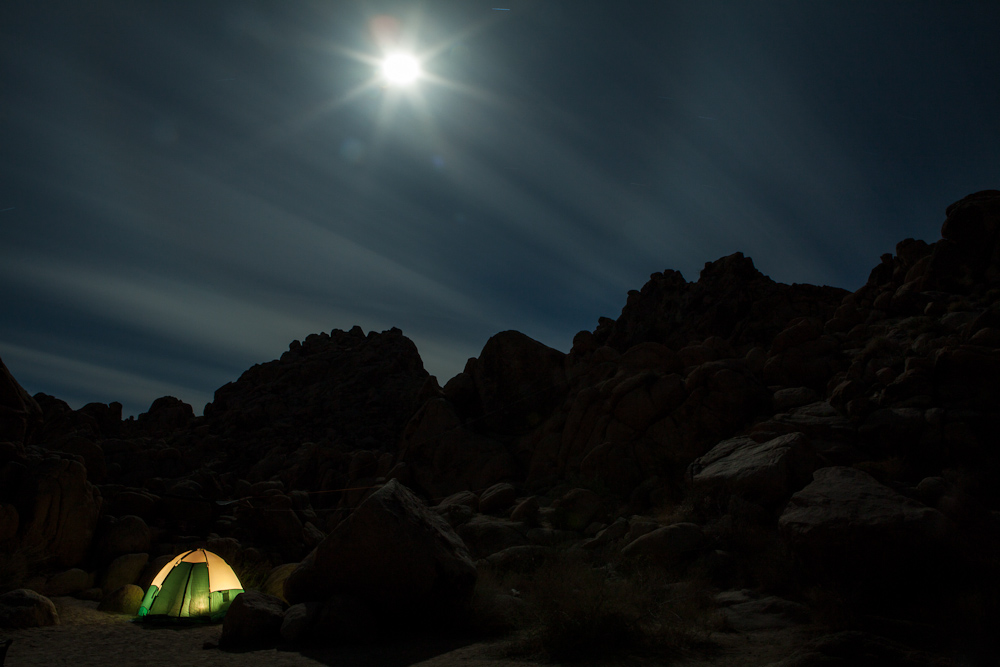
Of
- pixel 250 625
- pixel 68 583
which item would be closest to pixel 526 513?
pixel 250 625

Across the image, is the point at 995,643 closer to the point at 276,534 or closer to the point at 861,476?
the point at 861,476

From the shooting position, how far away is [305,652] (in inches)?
293

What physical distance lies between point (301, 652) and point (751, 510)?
916 centimetres

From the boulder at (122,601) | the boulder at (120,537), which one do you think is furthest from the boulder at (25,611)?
the boulder at (120,537)

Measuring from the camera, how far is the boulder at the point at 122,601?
10484 millimetres

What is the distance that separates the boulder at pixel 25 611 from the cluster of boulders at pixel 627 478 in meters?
Answer: 1.79

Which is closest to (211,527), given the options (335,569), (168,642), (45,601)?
(45,601)

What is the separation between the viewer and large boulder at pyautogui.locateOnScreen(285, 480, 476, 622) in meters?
8.48

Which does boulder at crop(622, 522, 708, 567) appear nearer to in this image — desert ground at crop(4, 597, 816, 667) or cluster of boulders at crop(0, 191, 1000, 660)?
cluster of boulders at crop(0, 191, 1000, 660)

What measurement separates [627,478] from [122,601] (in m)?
13.8

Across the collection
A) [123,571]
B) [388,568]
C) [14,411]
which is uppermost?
[14,411]

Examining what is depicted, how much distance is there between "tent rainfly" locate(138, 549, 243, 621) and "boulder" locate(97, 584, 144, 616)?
2.90ft

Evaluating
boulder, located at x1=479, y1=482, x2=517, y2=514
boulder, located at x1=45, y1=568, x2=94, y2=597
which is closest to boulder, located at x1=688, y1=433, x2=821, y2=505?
boulder, located at x1=479, y1=482, x2=517, y2=514

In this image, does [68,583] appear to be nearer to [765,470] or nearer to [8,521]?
[8,521]
